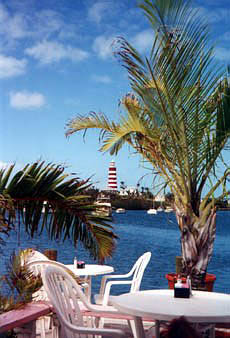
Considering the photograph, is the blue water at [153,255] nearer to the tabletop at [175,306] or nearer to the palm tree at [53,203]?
the palm tree at [53,203]

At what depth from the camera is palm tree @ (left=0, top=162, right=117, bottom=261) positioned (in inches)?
126

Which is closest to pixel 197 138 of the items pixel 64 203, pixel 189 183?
pixel 189 183

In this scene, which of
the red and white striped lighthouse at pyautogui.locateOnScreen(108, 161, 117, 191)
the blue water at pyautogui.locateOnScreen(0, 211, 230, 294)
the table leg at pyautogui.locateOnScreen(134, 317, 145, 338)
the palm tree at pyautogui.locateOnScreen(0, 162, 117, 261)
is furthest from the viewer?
the red and white striped lighthouse at pyautogui.locateOnScreen(108, 161, 117, 191)

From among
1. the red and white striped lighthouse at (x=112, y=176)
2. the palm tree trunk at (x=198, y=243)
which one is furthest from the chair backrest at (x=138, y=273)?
the red and white striped lighthouse at (x=112, y=176)

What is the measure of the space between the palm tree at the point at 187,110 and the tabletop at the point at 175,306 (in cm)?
145

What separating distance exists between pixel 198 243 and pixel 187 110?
1.21 m

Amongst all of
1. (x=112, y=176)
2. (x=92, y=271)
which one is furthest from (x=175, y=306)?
(x=112, y=176)

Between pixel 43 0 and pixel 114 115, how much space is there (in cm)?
137

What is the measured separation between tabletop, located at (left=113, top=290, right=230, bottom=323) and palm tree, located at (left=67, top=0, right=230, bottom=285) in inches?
57.1

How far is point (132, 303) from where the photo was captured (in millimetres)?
2451

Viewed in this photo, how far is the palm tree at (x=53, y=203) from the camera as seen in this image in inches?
126

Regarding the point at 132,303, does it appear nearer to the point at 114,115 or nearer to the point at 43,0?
the point at 114,115

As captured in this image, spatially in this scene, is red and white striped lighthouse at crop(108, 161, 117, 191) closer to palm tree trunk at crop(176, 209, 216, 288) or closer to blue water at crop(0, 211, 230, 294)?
blue water at crop(0, 211, 230, 294)

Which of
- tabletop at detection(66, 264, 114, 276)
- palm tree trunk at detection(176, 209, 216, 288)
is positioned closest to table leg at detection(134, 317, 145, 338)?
palm tree trunk at detection(176, 209, 216, 288)
